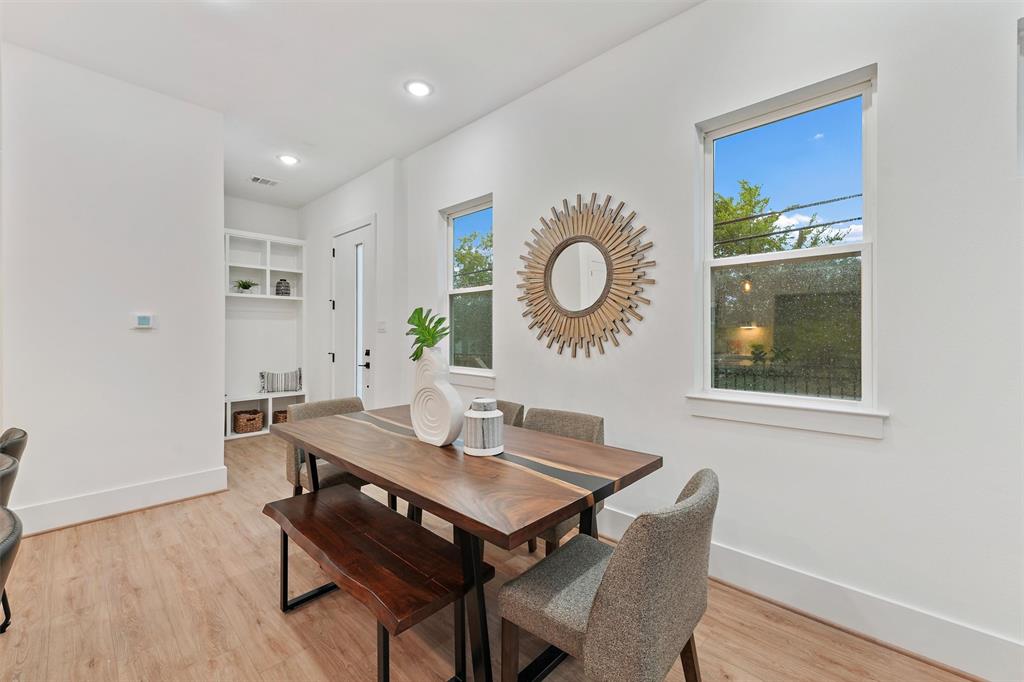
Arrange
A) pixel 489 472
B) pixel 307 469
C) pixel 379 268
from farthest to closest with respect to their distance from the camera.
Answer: pixel 379 268 < pixel 307 469 < pixel 489 472

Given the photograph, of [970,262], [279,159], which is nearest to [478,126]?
[279,159]

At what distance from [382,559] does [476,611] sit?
14.8 inches

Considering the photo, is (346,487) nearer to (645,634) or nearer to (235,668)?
(235,668)

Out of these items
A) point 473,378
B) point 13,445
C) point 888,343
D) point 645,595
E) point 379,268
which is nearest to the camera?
point 645,595

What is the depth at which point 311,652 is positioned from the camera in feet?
5.52

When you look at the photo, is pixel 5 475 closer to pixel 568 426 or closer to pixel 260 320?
pixel 568 426

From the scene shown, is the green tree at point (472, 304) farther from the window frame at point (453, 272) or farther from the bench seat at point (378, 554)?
the bench seat at point (378, 554)

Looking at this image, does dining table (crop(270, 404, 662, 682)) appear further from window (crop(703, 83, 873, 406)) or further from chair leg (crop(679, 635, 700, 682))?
window (crop(703, 83, 873, 406))

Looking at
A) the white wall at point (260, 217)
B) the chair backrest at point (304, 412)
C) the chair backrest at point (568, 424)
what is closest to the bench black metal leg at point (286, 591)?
the chair backrest at point (304, 412)

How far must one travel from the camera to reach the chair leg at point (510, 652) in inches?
48.8

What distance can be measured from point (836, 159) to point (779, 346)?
0.84 m

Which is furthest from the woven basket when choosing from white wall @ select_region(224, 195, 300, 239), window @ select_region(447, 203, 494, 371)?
window @ select_region(447, 203, 494, 371)

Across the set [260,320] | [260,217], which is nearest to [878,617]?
[260,320]

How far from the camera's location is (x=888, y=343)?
1.74 m
